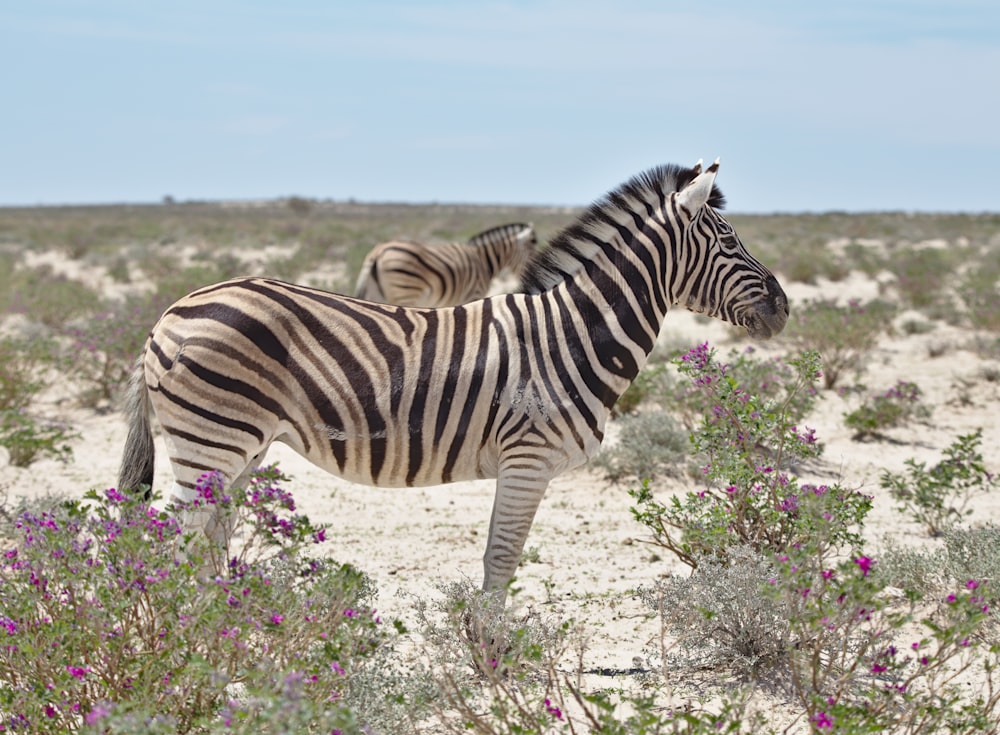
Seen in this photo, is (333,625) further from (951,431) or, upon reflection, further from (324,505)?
(951,431)

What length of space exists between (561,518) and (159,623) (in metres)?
4.20

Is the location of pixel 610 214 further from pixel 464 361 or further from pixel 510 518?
pixel 510 518

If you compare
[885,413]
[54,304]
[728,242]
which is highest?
[728,242]

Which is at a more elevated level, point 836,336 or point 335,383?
point 836,336

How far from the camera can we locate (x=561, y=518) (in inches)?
287

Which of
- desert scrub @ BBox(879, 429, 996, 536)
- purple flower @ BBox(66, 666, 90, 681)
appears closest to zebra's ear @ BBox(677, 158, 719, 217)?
desert scrub @ BBox(879, 429, 996, 536)

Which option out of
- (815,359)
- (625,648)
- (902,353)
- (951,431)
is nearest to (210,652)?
(625,648)

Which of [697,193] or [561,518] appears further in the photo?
[561,518]

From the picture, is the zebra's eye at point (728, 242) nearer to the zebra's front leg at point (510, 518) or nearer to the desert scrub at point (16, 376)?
the zebra's front leg at point (510, 518)

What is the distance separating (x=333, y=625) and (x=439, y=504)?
434 centimetres

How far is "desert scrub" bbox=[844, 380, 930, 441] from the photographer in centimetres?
931

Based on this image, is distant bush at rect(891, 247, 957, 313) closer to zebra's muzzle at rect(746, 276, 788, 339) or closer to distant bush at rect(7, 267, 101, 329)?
zebra's muzzle at rect(746, 276, 788, 339)

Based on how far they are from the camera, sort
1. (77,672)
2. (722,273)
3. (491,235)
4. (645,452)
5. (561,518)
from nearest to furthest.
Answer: (77,672), (722,273), (561,518), (645,452), (491,235)

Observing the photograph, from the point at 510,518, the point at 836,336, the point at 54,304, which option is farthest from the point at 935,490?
the point at 54,304
